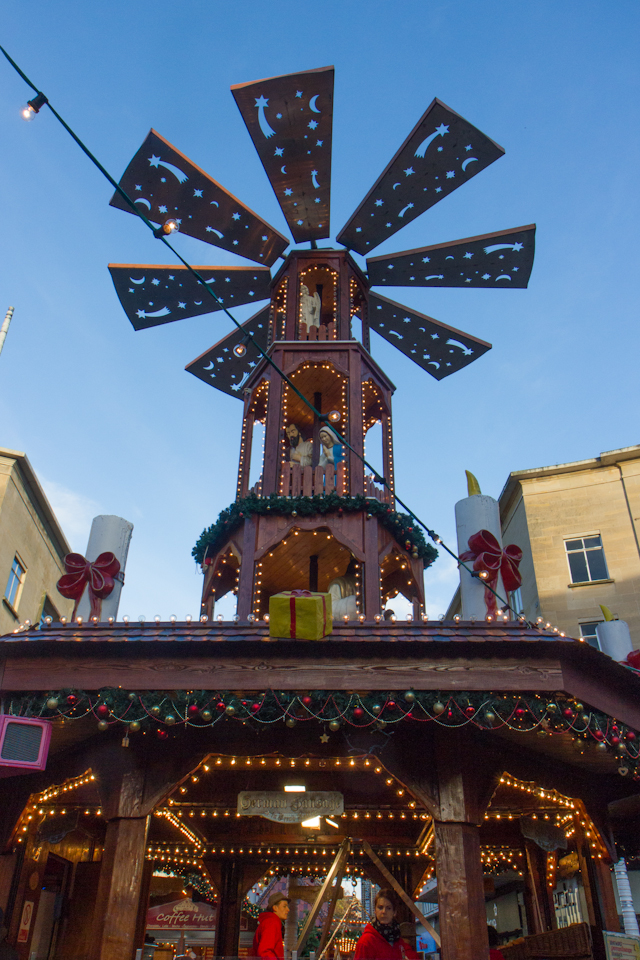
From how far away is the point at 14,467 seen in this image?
78.8 ft

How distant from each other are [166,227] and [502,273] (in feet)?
35.2

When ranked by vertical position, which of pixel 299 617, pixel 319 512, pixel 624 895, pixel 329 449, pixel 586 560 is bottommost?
pixel 624 895

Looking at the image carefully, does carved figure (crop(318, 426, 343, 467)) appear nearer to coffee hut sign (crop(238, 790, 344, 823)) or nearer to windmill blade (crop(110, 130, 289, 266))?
windmill blade (crop(110, 130, 289, 266))

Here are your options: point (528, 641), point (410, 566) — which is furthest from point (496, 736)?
point (410, 566)

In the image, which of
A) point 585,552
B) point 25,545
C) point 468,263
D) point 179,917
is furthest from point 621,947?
point 25,545

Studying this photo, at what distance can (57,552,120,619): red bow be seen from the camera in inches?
447

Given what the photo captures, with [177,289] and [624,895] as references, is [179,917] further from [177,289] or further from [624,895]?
[177,289]

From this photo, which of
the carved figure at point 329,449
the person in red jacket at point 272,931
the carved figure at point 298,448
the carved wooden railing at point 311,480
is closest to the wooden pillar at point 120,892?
the person in red jacket at point 272,931

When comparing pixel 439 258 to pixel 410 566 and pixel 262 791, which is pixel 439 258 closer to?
pixel 410 566

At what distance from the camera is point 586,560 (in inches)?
1067

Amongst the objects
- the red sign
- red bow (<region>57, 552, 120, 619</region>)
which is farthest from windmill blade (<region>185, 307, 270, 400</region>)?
the red sign

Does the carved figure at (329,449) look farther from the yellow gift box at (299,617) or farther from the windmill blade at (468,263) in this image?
the yellow gift box at (299,617)

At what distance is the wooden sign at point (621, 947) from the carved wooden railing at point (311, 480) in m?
7.88

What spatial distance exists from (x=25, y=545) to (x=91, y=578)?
51.8ft
